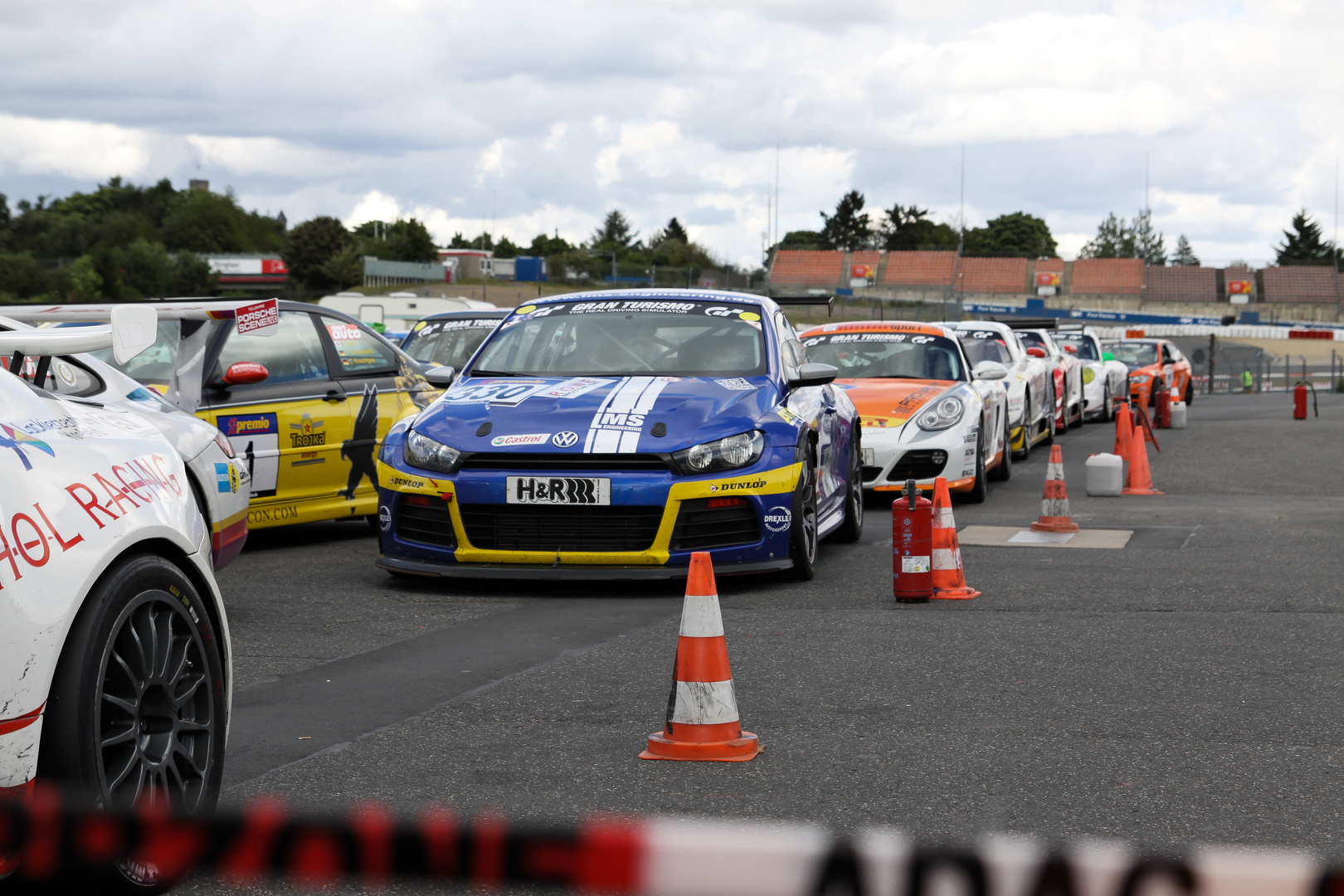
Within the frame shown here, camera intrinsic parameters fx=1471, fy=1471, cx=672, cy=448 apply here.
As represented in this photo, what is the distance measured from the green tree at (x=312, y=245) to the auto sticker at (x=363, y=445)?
4262 inches

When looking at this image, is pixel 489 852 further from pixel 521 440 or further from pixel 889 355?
pixel 889 355

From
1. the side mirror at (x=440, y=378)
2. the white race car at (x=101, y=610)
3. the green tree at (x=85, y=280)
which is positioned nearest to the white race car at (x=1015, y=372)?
the side mirror at (x=440, y=378)

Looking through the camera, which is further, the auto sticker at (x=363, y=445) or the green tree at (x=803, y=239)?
the green tree at (x=803, y=239)

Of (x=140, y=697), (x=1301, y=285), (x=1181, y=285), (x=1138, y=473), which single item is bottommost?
(x=1138, y=473)

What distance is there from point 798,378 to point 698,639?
3.93 metres

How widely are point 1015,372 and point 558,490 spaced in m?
10.5

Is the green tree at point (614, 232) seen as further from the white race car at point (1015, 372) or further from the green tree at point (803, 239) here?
the white race car at point (1015, 372)

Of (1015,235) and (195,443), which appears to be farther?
(1015,235)

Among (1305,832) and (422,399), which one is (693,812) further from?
(422,399)

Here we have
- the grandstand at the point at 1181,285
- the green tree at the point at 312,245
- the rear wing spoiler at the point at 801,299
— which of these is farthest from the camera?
the green tree at the point at 312,245

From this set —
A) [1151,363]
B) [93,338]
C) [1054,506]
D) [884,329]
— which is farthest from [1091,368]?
[93,338]

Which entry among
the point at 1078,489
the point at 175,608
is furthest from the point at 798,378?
the point at 1078,489

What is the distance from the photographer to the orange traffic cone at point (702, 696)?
433cm

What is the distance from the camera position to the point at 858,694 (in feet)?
16.9
